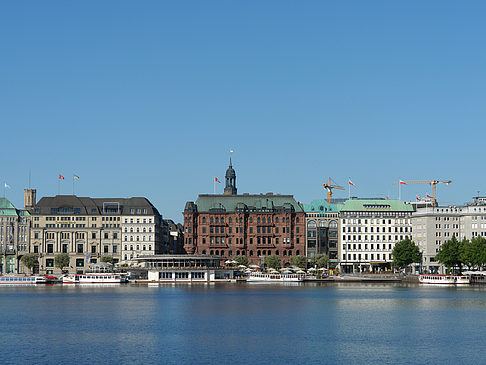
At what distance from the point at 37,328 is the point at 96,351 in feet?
74.3

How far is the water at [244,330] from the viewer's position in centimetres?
8794

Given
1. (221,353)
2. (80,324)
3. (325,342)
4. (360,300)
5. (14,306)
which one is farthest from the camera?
(360,300)

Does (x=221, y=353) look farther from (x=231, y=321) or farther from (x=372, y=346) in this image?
(x=231, y=321)

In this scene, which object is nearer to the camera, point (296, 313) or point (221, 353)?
point (221, 353)

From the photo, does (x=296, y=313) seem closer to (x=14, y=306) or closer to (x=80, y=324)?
(x=80, y=324)

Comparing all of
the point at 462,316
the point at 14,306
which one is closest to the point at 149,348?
the point at 462,316

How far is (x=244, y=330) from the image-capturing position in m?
108

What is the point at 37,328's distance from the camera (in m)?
111

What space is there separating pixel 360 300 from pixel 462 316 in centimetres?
3550

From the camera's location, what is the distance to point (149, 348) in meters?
93.0

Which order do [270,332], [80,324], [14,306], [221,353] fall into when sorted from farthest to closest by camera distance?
1. [14,306]
2. [80,324]
3. [270,332]
4. [221,353]

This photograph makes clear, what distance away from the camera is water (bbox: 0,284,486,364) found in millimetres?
87938

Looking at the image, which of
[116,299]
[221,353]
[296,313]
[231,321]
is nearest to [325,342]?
[221,353]

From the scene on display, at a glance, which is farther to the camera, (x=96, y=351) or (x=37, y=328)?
(x=37, y=328)
